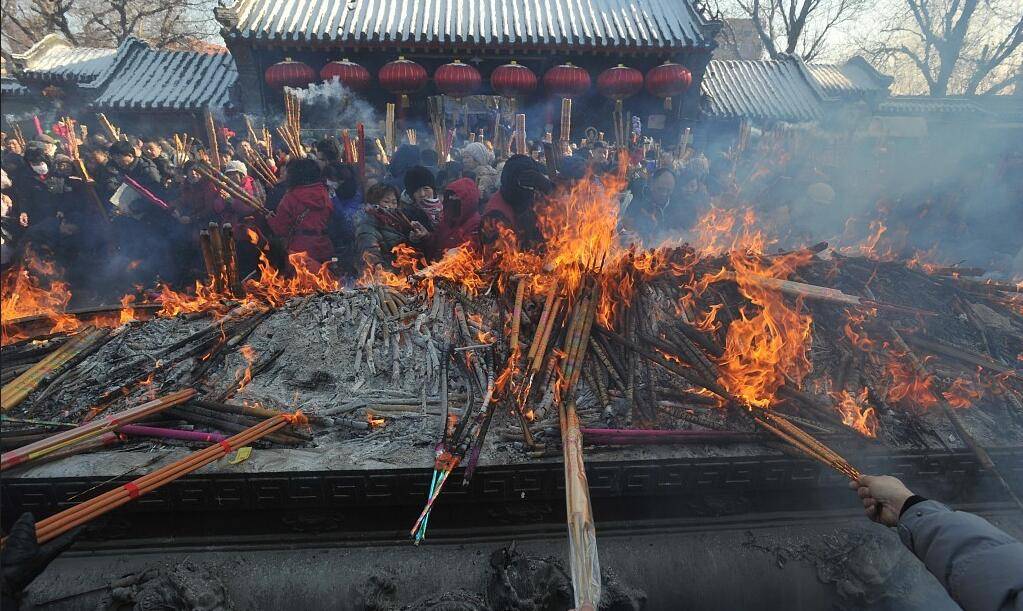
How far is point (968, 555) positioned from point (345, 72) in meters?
16.3

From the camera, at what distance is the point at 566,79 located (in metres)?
15.2

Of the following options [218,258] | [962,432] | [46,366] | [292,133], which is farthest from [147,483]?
[292,133]

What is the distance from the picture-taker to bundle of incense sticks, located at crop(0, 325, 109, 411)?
4184mm

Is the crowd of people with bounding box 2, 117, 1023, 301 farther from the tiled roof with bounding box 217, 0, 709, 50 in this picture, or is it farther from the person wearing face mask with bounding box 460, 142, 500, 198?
the tiled roof with bounding box 217, 0, 709, 50

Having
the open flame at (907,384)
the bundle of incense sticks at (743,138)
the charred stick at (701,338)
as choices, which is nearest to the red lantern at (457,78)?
the bundle of incense sticks at (743,138)

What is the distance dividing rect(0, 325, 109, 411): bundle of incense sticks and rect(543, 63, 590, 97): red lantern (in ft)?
44.2

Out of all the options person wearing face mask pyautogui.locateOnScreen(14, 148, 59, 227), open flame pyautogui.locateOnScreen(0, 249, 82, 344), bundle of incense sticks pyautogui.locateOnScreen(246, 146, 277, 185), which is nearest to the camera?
open flame pyautogui.locateOnScreen(0, 249, 82, 344)

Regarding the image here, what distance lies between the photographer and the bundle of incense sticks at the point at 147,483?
2732mm

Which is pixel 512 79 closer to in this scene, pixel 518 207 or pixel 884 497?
pixel 518 207

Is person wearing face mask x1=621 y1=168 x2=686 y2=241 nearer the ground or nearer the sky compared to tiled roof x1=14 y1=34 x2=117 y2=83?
nearer the ground

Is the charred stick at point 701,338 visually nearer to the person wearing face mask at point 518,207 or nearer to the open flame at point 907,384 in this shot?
the open flame at point 907,384

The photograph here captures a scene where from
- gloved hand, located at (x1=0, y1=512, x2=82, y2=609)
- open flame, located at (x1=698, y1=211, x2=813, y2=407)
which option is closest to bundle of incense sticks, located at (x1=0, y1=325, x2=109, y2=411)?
gloved hand, located at (x1=0, y1=512, x2=82, y2=609)

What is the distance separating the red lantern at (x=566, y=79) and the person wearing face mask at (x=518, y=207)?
9589 millimetres

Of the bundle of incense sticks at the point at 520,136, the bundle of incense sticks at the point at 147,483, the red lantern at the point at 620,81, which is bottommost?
the bundle of incense sticks at the point at 147,483
